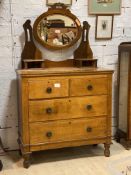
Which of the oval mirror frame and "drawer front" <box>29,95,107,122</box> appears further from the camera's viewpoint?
the oval mirror frame

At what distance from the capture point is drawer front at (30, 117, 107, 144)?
2639mm

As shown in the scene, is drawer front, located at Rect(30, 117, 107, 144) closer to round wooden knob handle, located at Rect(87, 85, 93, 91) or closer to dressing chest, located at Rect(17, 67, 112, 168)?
dressing chest, located at Rect(17, 67, 112, 168)

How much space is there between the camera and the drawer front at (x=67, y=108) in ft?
8.55

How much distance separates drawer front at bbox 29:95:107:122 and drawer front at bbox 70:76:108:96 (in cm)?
5

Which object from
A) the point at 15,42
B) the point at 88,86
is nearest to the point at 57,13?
the point at 15,42

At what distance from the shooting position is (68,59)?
A: 308 cm

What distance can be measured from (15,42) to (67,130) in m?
1.05

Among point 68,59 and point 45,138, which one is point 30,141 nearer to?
point 45,138

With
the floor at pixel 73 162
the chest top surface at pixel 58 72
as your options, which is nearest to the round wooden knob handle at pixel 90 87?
the chest top surface at pixel 58 72

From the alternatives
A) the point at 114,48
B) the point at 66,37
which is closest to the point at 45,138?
the point at 66,37

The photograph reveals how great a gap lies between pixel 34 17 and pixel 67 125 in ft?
3.80

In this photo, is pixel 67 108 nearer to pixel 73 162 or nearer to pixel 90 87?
pixel 90 87

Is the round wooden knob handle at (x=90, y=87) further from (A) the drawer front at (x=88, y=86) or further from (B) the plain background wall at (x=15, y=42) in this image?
(B) the plain background wall at (x=15, y=42)

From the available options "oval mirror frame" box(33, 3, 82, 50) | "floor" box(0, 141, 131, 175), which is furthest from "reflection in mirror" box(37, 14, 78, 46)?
"floor" box(0, 141, 131, 175)
